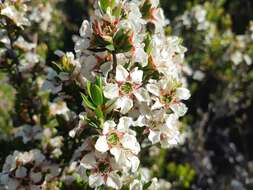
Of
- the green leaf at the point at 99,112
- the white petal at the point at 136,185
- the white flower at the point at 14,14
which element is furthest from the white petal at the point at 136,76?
the white flower at the point at 14,14

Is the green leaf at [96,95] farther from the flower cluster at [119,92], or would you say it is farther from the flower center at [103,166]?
the flower center at [103,166]

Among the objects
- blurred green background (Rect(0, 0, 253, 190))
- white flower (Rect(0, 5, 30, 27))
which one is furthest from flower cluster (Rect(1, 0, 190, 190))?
blurred green background (Rect(0, 0, 253, 190))

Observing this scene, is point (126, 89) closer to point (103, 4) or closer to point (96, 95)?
point (96, 95)

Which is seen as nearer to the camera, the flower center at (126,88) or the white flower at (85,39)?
the flower center at (126,88)

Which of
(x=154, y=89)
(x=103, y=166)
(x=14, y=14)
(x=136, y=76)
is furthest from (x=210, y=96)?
(x=103, y=166)

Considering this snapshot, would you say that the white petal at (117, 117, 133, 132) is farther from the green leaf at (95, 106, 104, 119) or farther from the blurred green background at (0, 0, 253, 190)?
the blurred green background at (0, 0, 253, 190)

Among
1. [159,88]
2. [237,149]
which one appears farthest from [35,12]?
[237,149]
